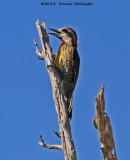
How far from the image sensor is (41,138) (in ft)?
19.6

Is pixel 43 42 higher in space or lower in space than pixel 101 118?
higher

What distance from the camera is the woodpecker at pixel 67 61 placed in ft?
22.1

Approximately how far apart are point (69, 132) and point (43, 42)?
1.70 meters

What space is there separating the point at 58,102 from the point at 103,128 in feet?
3.75

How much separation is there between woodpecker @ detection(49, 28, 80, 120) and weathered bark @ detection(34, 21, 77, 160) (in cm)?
72

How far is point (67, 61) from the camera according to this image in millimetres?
6770

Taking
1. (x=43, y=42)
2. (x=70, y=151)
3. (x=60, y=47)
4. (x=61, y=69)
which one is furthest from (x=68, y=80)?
(x=70, y=151)

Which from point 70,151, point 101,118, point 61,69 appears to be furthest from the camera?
point 61,69

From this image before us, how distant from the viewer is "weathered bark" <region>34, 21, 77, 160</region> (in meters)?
5.55

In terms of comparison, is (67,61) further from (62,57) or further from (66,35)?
(66,35)

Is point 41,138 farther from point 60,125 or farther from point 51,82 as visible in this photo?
point 51,82

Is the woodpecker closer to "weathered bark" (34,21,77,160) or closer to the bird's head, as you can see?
the bird's head

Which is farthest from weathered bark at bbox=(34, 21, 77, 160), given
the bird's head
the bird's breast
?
the bird's head

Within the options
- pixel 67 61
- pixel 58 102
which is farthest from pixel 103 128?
pixel 67 61
